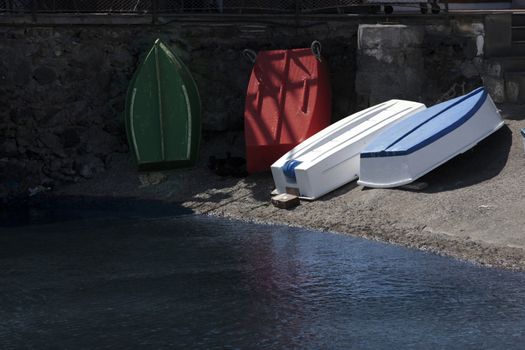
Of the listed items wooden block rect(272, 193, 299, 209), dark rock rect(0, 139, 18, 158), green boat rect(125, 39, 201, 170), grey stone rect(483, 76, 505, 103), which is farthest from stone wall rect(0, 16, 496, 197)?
wooden block rect(272, 193, 299, 209)

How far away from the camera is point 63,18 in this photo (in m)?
13.3

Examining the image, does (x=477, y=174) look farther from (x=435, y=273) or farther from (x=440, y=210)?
(x=435, y=273)

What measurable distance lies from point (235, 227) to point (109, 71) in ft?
12.2

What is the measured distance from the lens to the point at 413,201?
10.4 metres

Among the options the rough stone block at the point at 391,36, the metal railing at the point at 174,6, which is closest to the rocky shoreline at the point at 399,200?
the rough stone block at the point at 391,36

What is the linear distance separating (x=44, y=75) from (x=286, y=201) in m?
4.15

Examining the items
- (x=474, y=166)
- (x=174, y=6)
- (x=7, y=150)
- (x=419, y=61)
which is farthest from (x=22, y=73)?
(x=474, y=166)

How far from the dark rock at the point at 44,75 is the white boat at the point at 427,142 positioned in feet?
15.4

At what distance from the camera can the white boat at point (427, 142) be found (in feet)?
35.1

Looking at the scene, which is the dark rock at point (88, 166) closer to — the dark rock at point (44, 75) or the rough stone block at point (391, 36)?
the dark rock at point (44, 75)

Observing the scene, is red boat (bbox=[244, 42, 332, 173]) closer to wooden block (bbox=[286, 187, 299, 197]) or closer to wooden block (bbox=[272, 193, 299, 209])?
wooden block (bbox=[286, 187, 299, 197])

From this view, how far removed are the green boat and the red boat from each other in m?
0.82

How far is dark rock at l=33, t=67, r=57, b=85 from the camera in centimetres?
1334

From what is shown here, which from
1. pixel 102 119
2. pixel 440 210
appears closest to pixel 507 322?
pixel 440 210
